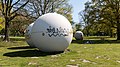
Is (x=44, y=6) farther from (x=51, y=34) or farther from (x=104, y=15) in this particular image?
(x=51, y=34)

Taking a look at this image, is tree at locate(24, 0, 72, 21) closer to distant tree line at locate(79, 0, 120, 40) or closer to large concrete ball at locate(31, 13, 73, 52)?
distant tree line at locate(79, 0, 120, 40)

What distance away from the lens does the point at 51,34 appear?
16.3 m

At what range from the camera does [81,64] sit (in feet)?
41.1

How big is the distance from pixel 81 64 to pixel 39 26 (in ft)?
17.5

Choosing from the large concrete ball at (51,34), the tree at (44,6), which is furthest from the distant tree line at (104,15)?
the large concrete ball at (51,34)

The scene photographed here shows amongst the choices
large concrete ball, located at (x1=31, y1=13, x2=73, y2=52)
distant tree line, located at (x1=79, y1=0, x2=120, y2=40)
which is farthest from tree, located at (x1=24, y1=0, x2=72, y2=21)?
large concrete ball, located at (x1=31, y1=13, x2=73, y2=52)

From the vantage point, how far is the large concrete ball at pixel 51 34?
16.3 m

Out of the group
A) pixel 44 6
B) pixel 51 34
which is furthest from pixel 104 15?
pixel 51 34

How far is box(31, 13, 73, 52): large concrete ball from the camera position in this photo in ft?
53.6

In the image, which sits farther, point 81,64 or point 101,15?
point 101,15

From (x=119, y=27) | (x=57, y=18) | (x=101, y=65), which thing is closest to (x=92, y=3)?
(x=119, y=27)

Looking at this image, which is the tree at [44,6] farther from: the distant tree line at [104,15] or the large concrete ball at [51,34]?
the large concrete ball at [51,34]

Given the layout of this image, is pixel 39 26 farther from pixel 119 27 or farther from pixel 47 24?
pixel 119 27

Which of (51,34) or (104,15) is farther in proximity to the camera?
(104,15)
